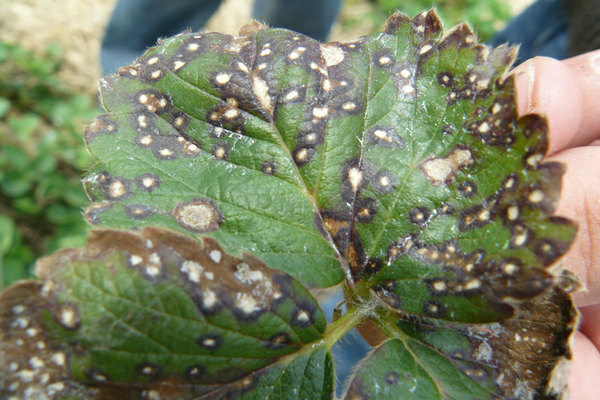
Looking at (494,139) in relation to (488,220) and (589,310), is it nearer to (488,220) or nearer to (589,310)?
(488,220)

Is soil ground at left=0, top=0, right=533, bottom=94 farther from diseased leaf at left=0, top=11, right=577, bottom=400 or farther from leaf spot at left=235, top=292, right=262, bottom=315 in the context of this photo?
leaf spot at left=235, top=292, right=262, bottom=315

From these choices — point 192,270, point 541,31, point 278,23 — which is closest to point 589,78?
point 192,270

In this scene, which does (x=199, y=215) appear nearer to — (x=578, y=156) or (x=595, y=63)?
(x=578, y=156)

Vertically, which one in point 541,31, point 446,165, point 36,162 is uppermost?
point 541,31

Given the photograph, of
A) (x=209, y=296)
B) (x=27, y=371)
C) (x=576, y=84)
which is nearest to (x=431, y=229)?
(x=209, y=296)

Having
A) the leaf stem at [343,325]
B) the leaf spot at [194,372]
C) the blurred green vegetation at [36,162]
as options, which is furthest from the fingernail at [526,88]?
the blurred green vegetation at [36,162]

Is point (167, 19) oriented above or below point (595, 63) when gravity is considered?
below

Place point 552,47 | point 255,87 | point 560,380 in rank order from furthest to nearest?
point 552,47 → point 255,87 → point 560,380
